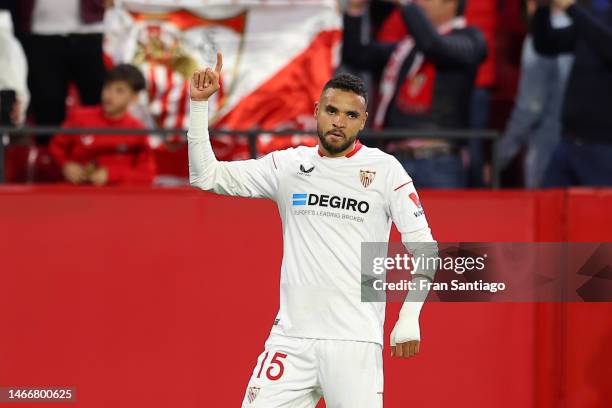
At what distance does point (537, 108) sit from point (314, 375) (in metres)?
4.52

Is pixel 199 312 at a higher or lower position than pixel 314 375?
higher

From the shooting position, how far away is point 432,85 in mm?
10008

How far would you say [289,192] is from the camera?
7.23m

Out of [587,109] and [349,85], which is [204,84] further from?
[587,109]

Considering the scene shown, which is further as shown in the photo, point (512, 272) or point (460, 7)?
point (460, 7)

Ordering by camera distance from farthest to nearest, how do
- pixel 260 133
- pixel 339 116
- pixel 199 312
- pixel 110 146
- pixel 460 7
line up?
pixel 460 7 → pixel 110 146 → pixel 260 133 → pixel 199 312 → pixel 339 116

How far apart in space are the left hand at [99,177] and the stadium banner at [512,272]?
2.02 metres

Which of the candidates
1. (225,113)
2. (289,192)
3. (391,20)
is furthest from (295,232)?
(391,20)

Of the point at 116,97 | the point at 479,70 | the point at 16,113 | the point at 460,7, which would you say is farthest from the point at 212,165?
the point at 479,70

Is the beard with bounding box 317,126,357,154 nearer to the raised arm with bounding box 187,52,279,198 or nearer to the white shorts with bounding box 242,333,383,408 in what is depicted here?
the raised arm with bounding box 187,52,279,198

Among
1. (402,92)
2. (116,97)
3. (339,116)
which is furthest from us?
(402,92)

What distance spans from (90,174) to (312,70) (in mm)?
1855

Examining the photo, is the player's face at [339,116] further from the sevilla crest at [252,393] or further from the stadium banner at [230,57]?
the stadium banner at [230,57]

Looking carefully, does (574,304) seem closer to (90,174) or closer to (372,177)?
(372,177)
